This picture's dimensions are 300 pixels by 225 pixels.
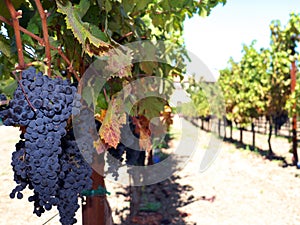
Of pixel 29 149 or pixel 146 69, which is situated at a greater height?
pixel 146 69

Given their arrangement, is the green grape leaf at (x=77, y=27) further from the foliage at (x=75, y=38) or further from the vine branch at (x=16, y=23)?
the vine branch at (x=16, y=23)

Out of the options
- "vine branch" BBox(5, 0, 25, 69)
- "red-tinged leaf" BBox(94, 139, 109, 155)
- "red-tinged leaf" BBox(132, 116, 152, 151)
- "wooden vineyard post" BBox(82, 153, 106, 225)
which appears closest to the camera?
"vine branch" BBox(5, 0, 25, 69)

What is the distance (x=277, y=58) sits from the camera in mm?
10797

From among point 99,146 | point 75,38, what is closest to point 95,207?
point 99,146

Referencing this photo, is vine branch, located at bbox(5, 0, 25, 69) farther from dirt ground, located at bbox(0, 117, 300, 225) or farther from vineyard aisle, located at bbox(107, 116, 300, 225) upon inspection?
vineyard aisle, located at bbox(107, 116, 300, 225)

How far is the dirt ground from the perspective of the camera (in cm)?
604

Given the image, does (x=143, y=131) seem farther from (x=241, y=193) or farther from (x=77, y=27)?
(x=241, y=193)

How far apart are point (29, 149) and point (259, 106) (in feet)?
39.2

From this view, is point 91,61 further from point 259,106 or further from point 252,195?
point 259,106

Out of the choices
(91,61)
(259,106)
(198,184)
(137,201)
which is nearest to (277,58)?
(259,106)

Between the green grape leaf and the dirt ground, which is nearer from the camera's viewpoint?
the green grape leaf

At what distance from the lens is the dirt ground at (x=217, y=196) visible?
6.04m

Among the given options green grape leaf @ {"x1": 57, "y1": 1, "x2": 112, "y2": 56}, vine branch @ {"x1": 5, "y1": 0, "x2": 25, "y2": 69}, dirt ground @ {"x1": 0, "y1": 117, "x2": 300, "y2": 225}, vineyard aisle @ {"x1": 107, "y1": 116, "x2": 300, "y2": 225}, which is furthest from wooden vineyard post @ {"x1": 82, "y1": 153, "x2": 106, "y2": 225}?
vineyard aisle @ {"x1": 107, "y1": 116, "x2": 300, "y2": 225}

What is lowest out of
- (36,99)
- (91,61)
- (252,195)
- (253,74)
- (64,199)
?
(252,195)
